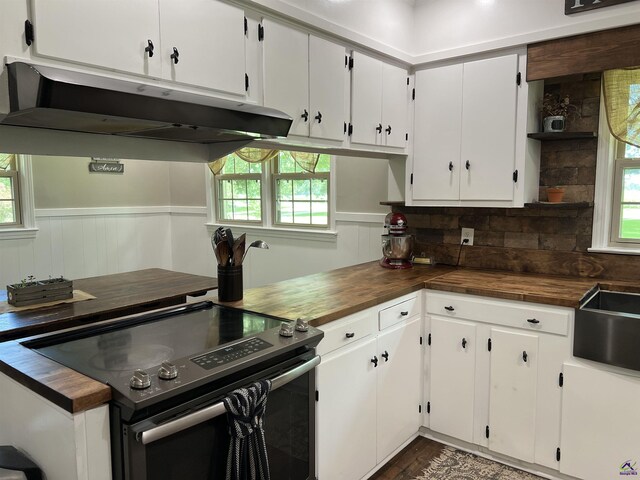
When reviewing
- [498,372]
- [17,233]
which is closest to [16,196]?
[17,233]

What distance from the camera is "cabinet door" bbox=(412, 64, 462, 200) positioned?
295cm

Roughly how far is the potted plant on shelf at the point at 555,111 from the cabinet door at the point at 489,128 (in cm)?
20

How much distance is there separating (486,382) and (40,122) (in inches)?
93.0

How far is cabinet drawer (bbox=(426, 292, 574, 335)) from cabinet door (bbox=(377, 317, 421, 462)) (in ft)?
0.61

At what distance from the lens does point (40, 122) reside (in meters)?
1.61

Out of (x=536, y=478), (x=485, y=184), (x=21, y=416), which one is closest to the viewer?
(x=21, y=416)

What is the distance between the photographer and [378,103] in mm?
2855

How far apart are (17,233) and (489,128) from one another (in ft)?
13.6

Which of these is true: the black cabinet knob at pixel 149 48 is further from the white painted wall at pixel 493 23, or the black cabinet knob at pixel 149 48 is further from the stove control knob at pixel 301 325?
the white painted wall at pixel 493 23

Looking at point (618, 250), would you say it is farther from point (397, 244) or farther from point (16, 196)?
point (16, 196)

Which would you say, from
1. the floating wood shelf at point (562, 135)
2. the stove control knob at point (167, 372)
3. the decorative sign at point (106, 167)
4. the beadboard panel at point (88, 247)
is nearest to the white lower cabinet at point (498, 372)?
the floating wood shelf at point (562, 135)

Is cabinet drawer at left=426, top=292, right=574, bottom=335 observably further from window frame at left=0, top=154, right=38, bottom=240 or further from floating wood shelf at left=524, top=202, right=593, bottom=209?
window frame at left=0, top=154, right=38, bottom=240

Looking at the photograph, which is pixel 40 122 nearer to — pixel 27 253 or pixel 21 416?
pixel 21 416

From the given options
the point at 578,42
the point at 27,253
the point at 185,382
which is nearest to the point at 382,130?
the point at 578,42
